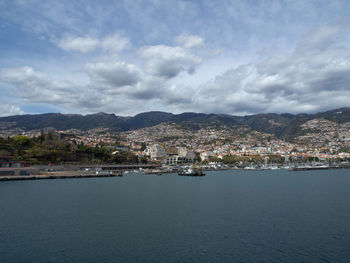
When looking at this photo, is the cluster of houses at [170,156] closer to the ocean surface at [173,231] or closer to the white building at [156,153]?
the white building at [156,153]

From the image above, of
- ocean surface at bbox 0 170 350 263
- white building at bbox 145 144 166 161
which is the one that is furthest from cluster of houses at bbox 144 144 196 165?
ocean surface at bbox 0 170 350 263

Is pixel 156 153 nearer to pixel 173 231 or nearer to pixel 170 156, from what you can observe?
pixel 170 156

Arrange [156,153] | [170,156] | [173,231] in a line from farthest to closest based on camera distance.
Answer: [156,153]
[170,156]
[173,231]

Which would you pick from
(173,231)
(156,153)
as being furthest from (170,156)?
(173,231)

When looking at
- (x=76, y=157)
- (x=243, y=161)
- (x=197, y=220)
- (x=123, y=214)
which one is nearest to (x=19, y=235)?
(x=123, y=214)

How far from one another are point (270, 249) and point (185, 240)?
14.5 feet

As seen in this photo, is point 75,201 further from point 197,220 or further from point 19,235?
point 197,220

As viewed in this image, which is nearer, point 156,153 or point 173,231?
point 173,231

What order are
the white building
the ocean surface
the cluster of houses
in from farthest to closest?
1. the white building
2. the cluster of houses
3. the ocean surface

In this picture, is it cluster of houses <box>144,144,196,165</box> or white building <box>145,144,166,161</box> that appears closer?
cluster of houses <box>144,144,196,165</box>

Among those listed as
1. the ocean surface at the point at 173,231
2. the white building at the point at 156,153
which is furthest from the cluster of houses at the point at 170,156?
the ocean surface at the point at 173,231

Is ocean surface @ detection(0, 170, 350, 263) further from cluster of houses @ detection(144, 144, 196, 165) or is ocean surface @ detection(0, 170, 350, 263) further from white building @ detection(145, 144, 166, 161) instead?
white building @ detection(145, 144, 166, 161)

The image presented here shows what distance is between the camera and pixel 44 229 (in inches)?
691

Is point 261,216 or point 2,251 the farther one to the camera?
point 261,216
